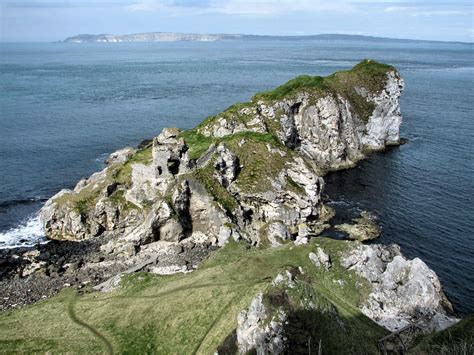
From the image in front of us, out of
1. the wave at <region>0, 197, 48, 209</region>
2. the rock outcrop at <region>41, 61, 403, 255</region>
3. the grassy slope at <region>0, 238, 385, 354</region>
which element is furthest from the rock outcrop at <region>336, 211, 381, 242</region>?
the wave at <region>0, 197, 48, 209</region>

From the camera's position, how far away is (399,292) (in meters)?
38.9

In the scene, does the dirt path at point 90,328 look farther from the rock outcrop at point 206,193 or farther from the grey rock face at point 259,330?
the rock outcrop at point 206,193

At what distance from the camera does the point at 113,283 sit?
1480 inches

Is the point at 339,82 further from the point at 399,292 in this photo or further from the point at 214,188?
the point at 399,292

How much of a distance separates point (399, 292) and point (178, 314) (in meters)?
20.2

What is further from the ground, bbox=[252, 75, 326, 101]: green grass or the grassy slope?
bbox=[252, 75, 326, 101]: green grass

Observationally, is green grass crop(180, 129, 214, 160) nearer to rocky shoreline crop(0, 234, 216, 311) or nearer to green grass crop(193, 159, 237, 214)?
green grass crop(193, 159, 237, 214)

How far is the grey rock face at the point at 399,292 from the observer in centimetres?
3653

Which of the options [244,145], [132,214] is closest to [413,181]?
[244,145]

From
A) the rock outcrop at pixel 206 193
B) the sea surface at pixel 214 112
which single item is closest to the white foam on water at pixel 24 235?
the sea surface at pixel 214 112

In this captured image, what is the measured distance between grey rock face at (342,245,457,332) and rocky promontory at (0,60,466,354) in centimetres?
10

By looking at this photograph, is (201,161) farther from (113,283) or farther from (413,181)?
(413,181)

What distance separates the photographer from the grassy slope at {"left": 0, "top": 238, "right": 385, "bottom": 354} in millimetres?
25875

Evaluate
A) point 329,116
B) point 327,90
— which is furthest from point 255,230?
point 327,90
